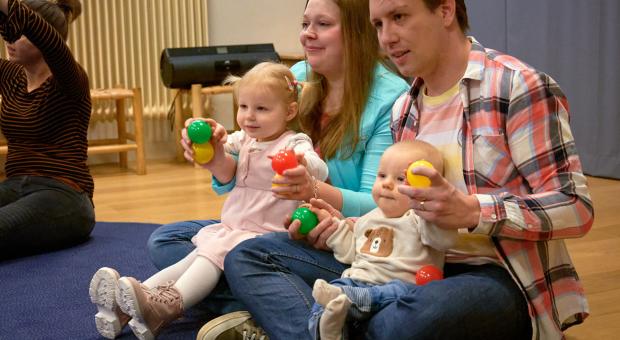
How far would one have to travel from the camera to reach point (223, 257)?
6.63ft

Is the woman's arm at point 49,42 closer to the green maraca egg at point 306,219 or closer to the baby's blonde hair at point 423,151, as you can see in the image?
the green maraca egg at point 306,219

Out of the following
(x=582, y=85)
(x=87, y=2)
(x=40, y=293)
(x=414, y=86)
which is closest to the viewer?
(x=414, y=86)

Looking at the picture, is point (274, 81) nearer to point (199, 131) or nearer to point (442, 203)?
point (199, 131)

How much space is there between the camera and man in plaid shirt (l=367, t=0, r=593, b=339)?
1.50 metres

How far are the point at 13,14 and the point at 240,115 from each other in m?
0.98

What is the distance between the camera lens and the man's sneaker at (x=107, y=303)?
6.43 feet

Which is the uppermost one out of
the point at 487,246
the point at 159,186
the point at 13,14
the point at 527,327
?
the point at 13,14

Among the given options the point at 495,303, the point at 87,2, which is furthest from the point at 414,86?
the point at 87,2

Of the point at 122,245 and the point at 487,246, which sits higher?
the point at 487,246

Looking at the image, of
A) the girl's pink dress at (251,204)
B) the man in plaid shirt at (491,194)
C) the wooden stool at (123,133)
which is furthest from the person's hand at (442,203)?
the wooden stool at (123,133)

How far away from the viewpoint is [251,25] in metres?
5.73

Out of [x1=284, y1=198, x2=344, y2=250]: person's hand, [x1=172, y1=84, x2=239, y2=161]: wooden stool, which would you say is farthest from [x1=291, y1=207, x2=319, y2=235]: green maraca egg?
[x1=172, y1=84, x2=239, y2=161]: wooden stool

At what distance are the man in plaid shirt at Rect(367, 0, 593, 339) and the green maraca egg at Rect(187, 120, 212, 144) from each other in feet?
1.72

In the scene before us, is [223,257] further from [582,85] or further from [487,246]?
[582,85]
